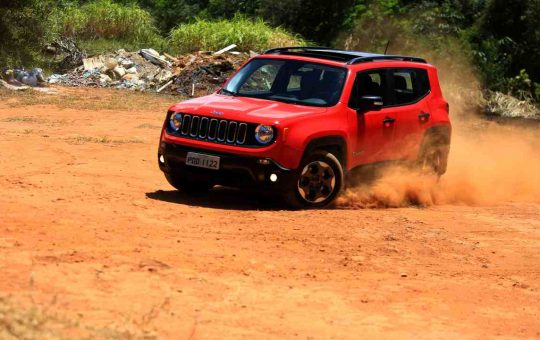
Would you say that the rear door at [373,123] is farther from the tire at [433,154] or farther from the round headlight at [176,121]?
the round headlight at [176,121]

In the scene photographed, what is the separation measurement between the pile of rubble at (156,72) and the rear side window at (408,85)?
14.4 m

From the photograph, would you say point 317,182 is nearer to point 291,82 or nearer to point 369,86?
point 291,82

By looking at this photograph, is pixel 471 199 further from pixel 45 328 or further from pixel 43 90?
pixel 43 90

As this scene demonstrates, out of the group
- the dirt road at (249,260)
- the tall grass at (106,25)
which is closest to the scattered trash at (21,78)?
the tall grass at (106,25)

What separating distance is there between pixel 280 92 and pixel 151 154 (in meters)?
4.53

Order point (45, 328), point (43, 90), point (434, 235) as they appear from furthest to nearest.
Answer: point (43, 90) < point (434, 235) < point (45, 328)

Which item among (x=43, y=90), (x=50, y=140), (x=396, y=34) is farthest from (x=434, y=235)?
(x=396, y=34)

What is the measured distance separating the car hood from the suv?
0.01 metres

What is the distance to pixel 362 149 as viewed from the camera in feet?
39.1

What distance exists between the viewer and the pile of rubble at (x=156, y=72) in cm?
2764

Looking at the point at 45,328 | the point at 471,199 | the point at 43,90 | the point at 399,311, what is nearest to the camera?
the point at 45,328

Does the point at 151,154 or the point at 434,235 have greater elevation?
the point at 434,235

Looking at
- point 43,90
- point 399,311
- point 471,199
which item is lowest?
point 43,90

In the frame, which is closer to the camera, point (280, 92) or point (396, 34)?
point (280, 92)
